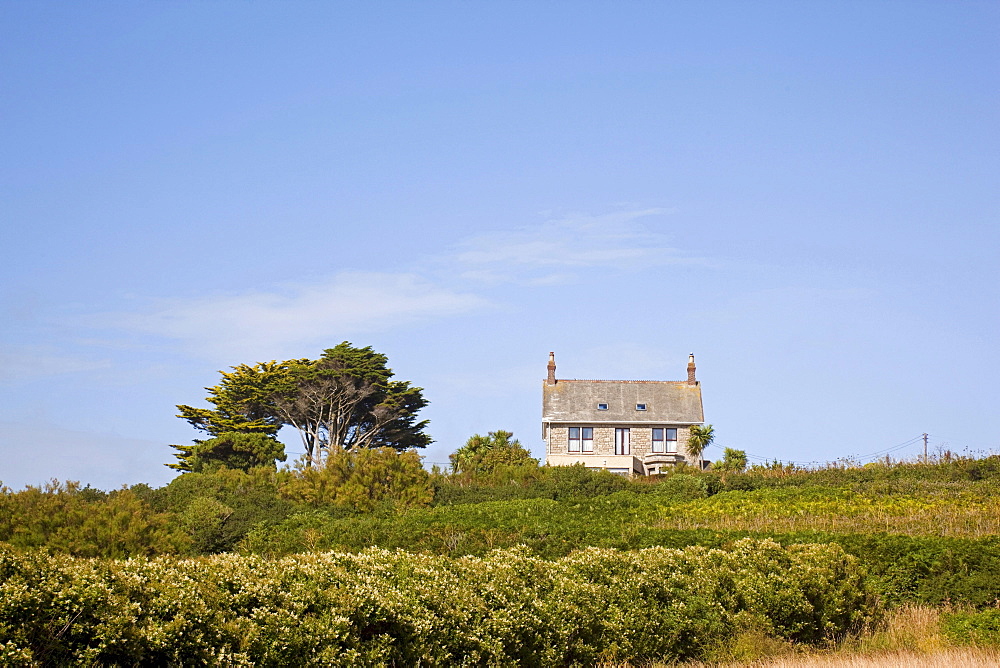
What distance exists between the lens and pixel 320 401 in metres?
50.3

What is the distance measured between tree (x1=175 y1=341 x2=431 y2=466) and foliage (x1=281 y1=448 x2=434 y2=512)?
1606 cm

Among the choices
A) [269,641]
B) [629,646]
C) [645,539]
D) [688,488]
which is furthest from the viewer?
[688,488]

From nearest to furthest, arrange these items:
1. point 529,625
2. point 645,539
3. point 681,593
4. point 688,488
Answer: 1. point 529,625
2. point 681,593
3. point 645,539
4. point 688,488

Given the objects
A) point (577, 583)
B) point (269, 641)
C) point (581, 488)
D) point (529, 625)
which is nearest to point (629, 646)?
point (577, 583)

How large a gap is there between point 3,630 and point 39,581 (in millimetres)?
436

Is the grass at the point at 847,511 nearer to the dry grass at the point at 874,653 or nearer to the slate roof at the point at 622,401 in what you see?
the dry grass at the point at 874,653

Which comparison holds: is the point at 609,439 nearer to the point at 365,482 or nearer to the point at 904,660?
the point at 365,482

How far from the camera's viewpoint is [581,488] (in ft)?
108

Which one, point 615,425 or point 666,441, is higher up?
point 615,425

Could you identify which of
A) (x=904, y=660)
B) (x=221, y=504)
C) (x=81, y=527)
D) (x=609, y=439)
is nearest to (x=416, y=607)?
(x=904, y=660)

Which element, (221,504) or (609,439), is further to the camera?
(609,439)

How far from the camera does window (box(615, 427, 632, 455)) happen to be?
4981 centimetres

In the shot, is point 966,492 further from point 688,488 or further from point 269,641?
point 269,641

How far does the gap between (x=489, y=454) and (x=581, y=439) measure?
8249 millimetres
